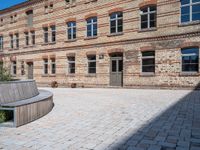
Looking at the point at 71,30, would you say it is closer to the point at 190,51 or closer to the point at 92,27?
the point at 92,27

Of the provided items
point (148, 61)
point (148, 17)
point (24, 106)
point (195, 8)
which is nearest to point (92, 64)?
point (148, 61)

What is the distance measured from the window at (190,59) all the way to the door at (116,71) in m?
5.28

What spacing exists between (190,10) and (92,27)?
8839mm

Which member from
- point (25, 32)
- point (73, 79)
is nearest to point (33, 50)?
point (25, 32)


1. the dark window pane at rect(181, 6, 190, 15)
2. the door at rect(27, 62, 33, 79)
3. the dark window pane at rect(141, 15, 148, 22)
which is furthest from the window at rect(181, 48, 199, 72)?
the door at rect(27, 62, 33, 79)

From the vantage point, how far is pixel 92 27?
20.3 m

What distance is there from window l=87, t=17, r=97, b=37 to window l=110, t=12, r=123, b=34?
1.86 metres

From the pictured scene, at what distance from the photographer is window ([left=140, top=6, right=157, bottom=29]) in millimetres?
16781

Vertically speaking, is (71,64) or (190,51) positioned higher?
(190,51)

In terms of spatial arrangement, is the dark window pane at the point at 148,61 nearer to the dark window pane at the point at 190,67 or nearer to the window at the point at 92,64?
the dark window pane at the point at 190,67

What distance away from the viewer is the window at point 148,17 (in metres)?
16.8

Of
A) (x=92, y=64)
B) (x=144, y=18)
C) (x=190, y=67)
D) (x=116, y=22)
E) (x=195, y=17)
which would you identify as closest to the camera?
(x=195, y=17)

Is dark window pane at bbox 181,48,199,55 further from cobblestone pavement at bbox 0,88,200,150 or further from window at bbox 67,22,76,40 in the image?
window at bbox 67,22,76,40


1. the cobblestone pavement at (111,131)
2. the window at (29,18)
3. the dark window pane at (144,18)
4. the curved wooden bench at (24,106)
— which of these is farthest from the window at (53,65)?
the cobblestone pavement at (111,131)
